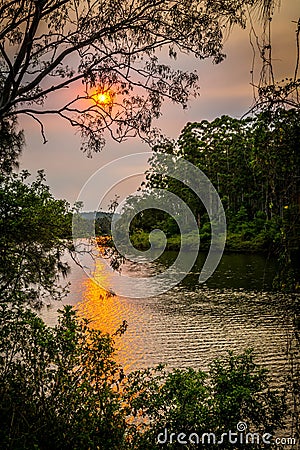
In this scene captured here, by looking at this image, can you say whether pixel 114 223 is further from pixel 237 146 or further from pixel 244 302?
pixel 237 146

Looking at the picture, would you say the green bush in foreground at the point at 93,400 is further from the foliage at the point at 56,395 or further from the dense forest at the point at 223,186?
the dense forest at the point at 223,186

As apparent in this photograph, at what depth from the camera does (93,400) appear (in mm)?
4891

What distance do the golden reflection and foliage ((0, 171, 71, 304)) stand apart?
3.73m

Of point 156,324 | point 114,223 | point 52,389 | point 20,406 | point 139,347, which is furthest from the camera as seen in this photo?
point 156,324

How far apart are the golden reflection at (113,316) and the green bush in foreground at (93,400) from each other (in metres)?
5.02

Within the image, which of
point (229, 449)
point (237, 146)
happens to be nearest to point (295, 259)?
point (229, 449)

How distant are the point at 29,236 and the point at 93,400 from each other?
241 centimetres

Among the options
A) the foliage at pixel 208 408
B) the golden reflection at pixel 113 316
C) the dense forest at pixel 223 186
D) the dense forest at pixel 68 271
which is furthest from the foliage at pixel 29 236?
the dense forest at pixel 223 186

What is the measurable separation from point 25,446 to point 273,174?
275 centimetres

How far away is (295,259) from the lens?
2895 mm

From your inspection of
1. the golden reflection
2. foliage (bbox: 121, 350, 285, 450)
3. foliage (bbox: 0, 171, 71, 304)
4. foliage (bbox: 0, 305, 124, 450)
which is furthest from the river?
foliage (bbox: 121, 350, 285, 450)

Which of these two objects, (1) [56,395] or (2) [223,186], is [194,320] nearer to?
(1) [56,395]

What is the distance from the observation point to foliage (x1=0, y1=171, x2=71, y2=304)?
6301mm

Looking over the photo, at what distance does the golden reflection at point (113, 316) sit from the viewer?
36.8 ft
